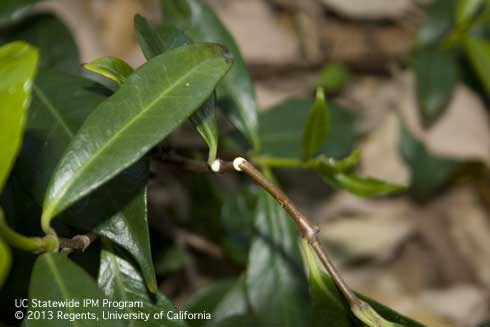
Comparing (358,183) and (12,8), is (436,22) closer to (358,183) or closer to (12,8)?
(358,183)

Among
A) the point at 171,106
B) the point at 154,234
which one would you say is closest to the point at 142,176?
the point at 171,106

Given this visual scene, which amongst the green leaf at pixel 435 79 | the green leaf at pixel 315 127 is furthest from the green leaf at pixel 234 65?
the green leaf at pixel 435 79

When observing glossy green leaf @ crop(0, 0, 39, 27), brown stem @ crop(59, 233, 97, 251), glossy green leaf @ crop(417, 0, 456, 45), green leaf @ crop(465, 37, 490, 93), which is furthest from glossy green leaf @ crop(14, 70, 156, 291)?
glossy green leaf @ crop(417, 0, 456, 45)

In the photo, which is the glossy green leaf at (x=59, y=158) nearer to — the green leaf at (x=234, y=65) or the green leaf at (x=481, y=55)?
the green leaf at (x=234, y=65)

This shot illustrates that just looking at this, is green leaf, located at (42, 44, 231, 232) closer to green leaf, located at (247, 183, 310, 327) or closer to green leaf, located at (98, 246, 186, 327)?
green leaf, located at (98, 246, 186, 327)

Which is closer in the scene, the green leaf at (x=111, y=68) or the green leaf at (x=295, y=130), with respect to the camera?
the green leaf at (x=111, y=68)

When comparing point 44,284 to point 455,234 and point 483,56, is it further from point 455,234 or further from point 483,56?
point 455,234
